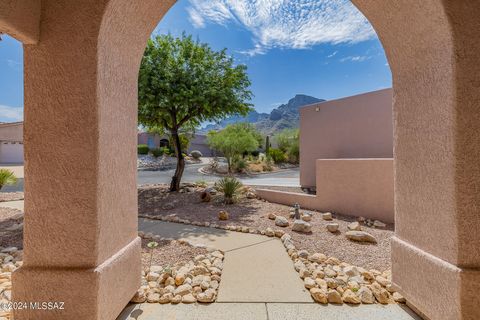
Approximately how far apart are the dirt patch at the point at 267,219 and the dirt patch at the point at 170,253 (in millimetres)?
1345

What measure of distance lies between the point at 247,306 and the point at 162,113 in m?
6.17

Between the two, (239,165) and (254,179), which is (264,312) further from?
(239,165)

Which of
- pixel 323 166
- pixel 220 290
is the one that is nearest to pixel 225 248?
pixel 220 290

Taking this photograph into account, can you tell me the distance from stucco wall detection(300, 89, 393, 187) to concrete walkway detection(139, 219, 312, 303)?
5.13 m

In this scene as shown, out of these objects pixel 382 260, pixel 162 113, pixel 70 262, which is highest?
pixel 162 113

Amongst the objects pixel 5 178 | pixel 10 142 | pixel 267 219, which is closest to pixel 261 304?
pixel 267 219

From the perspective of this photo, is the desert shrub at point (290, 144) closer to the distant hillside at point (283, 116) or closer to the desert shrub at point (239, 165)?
the desert shrub at point (239, 165)

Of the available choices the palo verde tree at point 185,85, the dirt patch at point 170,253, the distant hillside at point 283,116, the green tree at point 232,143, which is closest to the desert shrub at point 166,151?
the green tree at point 232,143

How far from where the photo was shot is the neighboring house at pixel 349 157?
205 inches

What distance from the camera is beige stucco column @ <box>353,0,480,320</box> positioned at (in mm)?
1651

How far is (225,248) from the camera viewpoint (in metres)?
3.51

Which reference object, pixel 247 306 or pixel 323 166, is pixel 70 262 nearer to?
pixel 247 306

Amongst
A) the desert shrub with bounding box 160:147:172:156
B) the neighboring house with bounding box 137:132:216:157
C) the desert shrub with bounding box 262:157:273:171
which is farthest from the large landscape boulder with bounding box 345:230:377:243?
the neighboring house with bounding box 137:132:216:157

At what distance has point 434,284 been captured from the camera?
5.92ft
